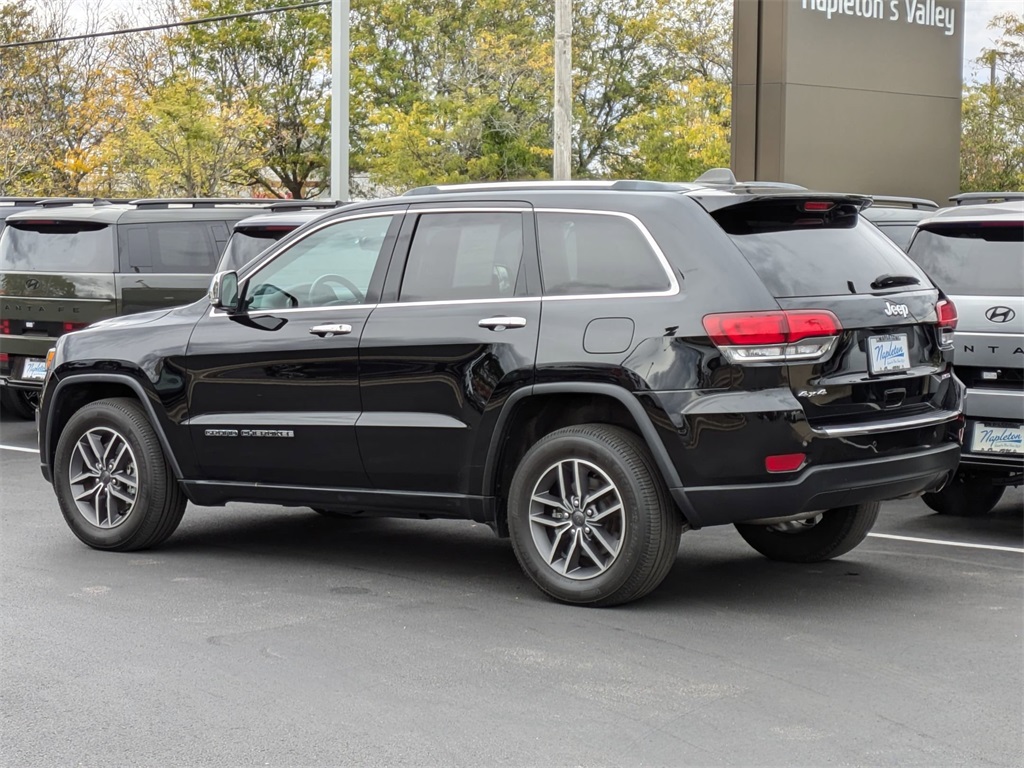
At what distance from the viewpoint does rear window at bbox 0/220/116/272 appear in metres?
12.7

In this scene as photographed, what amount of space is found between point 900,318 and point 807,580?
55.9 inches

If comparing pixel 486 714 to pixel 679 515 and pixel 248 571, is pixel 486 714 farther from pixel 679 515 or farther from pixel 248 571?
pixel 248 571

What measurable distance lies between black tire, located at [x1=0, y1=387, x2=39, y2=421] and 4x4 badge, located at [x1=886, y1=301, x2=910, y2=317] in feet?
29.1

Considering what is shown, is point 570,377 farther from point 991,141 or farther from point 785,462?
point 991,141

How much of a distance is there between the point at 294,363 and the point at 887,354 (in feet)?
9.22

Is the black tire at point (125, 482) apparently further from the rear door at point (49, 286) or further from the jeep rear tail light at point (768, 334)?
Answer: the rear door at point (49, 286)

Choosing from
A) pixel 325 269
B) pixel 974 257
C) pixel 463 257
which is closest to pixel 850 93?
pixel 974 257

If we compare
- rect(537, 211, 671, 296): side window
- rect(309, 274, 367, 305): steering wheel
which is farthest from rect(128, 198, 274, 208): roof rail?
rect(537, 211, 671, 296): side window

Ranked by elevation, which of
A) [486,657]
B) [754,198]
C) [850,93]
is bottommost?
[486,657]

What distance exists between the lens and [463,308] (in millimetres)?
6723

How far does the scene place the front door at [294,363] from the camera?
7.08 meters

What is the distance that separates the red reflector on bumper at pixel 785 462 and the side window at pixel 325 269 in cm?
219

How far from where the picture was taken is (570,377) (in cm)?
635

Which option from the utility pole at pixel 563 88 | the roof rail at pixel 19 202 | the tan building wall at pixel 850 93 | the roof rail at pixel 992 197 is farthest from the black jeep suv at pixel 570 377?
the utility pole at pixel 563 88
